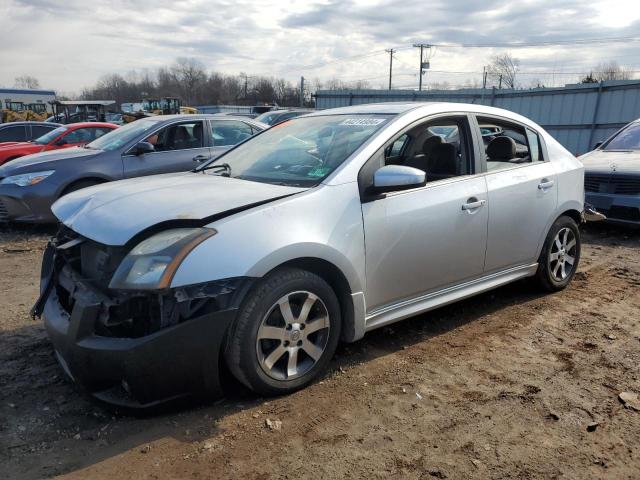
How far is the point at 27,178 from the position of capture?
283 inches

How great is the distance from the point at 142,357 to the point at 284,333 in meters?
0.78

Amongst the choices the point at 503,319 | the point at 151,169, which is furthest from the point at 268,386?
the point at 151,169

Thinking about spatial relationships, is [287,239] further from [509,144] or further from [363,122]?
[509,144]

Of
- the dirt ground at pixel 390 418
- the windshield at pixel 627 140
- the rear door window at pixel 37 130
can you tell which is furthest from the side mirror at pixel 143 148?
the rear door window at pixel 37 130

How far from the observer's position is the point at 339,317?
318 cm

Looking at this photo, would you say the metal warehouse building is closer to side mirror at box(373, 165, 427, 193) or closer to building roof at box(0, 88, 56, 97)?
building roof at box(0, 88, 56, 97)

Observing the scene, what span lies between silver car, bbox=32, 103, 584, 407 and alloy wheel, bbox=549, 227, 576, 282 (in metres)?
0.33

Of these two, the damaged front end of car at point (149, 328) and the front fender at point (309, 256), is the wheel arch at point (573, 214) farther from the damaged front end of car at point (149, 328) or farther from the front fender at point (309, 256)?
the damaged front end of car at point (149, 328)

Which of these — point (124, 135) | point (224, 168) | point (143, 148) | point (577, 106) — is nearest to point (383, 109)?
point (224, 168)

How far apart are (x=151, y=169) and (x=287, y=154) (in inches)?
168

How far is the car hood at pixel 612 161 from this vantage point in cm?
730

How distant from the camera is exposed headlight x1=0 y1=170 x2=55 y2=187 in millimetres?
7172

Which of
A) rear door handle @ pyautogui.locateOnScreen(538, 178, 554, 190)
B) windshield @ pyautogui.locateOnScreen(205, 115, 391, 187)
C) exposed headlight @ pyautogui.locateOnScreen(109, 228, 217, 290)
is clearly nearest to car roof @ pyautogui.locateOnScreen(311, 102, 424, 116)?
windshield @ pyautogui.locateOnScreen(205, 115, 391, 187)

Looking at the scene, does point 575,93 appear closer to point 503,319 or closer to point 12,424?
point 503,319
